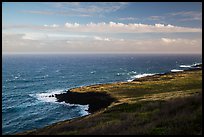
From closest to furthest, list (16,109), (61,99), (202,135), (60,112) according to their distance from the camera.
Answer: (202,135), (60,112), (16,109), (61,99)

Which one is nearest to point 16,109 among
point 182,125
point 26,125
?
point 26,125

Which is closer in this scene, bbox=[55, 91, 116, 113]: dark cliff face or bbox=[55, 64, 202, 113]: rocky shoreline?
bbox=[55, 64, 202, 113]: rocky shoreline

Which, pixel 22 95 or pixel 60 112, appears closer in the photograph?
pixel 60 112

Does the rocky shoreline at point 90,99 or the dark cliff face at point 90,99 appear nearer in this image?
the rocky shoreline at point 90,99

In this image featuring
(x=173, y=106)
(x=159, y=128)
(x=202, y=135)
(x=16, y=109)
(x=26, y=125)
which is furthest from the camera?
(x=16, y=109)

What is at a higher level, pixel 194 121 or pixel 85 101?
pixel 194 121

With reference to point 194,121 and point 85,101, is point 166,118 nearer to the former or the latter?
point 194,121

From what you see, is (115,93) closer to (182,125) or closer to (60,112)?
(60,112)
